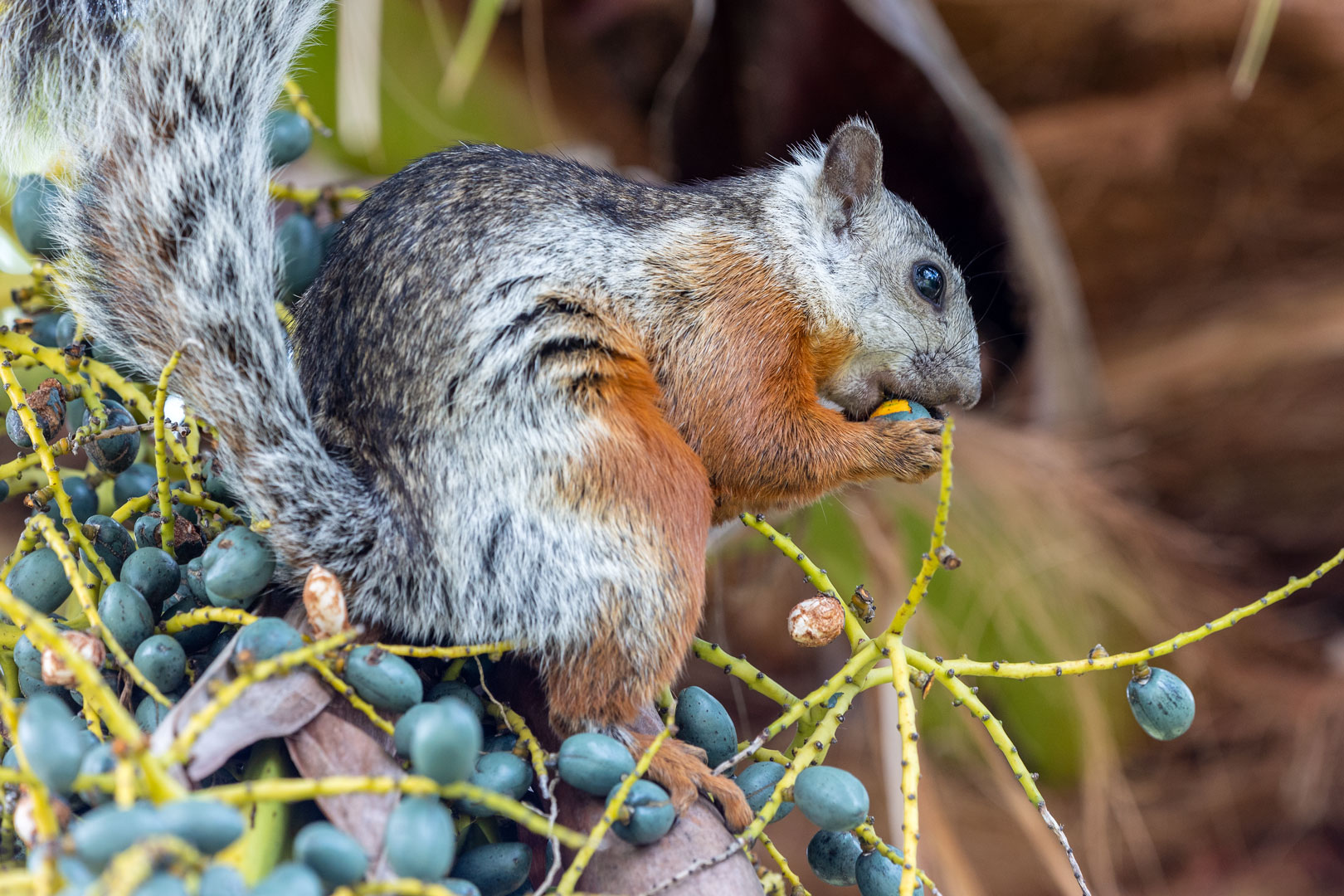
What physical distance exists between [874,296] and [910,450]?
225 mm

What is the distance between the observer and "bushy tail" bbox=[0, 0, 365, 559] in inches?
31.0

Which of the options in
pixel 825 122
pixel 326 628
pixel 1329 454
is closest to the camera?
pixel 326 628

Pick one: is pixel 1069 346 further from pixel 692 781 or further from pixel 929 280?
pixel 692 781

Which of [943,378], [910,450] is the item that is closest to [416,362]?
[910,450]

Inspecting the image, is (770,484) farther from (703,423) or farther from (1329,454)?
(1329,454)

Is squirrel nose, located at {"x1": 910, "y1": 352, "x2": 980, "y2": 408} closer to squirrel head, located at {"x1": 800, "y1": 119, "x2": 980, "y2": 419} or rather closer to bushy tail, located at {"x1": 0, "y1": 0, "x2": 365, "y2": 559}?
squirrel head, located at {"x1": 800, "y1": 119, "x2": 980, "y2": 419}

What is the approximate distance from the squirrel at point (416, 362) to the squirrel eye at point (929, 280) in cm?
34

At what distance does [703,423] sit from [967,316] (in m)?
0.46

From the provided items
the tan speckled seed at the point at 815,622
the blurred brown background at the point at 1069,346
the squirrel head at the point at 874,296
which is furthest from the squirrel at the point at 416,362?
the blurred brown background at the point at 1069,346

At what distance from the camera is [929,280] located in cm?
122

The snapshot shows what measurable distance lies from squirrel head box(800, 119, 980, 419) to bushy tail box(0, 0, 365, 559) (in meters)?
0.62

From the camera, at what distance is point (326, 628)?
0.64 m

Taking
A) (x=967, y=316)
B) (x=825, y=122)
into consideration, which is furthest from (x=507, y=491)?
(x=825, y=122)

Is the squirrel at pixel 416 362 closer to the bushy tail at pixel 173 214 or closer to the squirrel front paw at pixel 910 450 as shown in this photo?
the bushy tail at pixel 173 214
